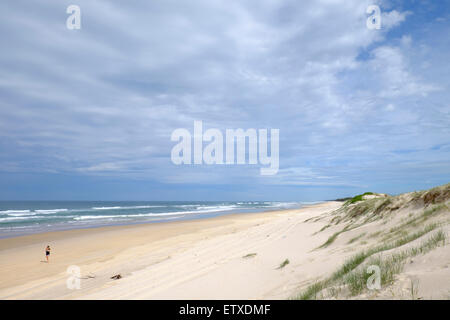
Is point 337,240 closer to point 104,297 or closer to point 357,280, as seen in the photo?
point 357,280

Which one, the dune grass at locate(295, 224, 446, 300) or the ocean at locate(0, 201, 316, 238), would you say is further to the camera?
the ocean at locate(0, 201, 316, 238)

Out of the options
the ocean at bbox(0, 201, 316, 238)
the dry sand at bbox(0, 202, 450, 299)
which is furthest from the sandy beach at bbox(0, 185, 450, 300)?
the ocean at bbox(0, 201, 316, 238)

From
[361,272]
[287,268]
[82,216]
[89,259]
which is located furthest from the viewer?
[82,216]

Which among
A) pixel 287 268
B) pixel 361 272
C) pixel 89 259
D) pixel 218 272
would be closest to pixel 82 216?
pixel 89 259

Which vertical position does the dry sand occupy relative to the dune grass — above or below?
below

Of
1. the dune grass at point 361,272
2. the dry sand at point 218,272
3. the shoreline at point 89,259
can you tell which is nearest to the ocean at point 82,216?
the shoreline at point 89,259

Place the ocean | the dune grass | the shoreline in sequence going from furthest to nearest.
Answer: the ocean → the shoreline → the dune grass

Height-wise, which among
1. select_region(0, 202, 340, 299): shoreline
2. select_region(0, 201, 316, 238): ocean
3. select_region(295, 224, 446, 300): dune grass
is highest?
select_region(295, 224, 446, 300): dune grass

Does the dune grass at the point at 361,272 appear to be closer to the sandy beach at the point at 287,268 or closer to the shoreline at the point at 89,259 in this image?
the sandy beach at the point at 287,268

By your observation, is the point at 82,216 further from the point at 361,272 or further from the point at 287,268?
the point at 361,272

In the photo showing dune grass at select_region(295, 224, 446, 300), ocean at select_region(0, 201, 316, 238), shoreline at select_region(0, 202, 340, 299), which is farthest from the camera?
ocean at select_region(0, 201, 316, 238)

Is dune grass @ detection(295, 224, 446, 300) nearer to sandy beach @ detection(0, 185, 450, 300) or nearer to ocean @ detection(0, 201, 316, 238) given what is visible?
sandy beach @ detection(0, 185, 450, 300)
